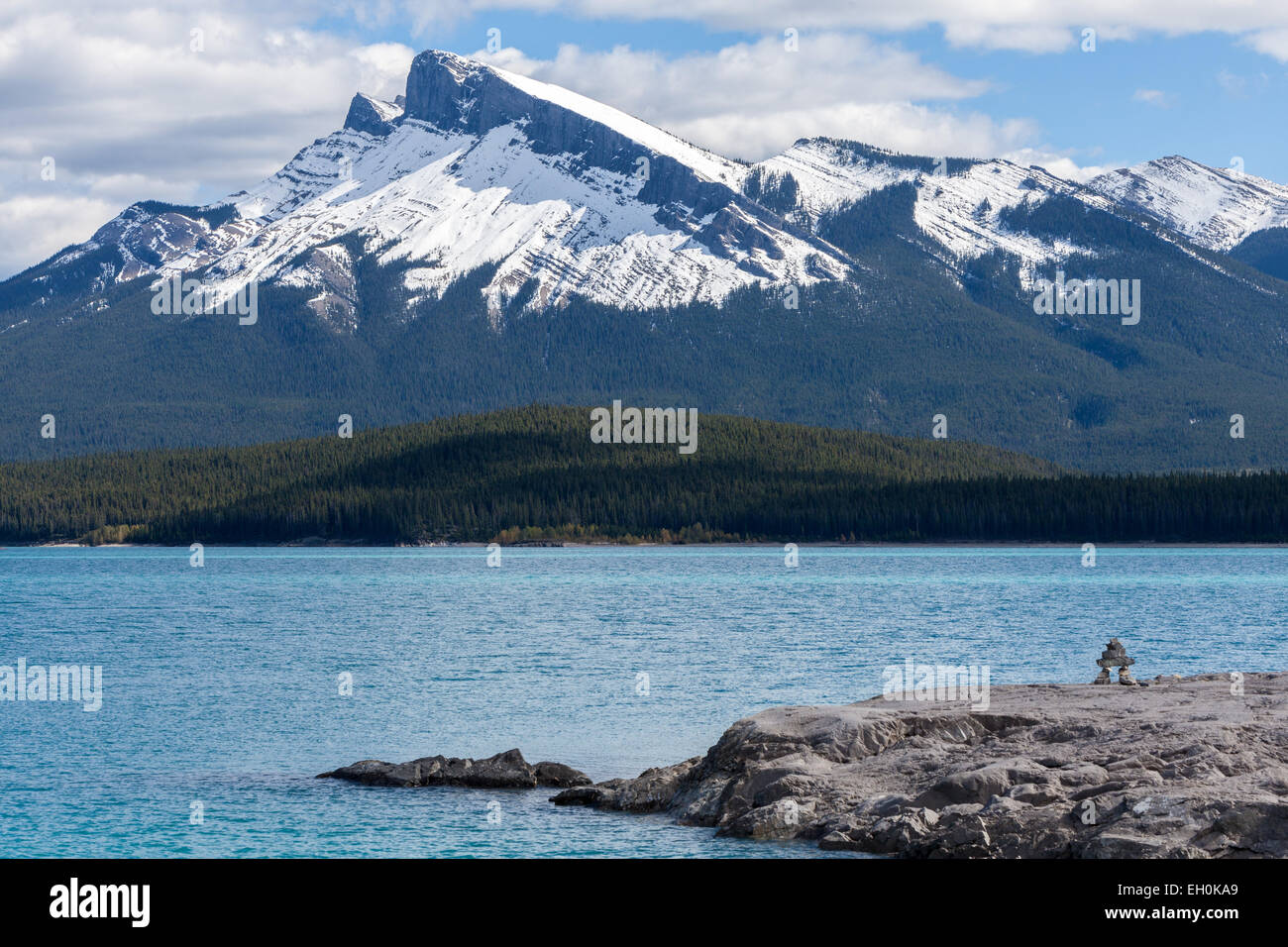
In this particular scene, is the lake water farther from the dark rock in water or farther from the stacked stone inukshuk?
the stacked stone inukshuk

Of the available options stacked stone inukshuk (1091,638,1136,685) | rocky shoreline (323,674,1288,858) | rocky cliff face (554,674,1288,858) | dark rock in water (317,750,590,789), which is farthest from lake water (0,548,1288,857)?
stacked stone inukshuk (1091,638,1136,685)

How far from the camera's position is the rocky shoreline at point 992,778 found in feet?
86.5

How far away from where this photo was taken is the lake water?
33188 mm

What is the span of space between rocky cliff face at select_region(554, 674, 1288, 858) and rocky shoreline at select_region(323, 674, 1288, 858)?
0.04 meters

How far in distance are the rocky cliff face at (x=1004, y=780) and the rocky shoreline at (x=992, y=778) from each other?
0.04m

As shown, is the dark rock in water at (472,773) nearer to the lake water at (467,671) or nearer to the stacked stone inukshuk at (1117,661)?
the lake water at (467,671)

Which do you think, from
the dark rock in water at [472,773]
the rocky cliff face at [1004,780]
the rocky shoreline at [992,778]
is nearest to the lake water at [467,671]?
the dark rock in water at [472,773]

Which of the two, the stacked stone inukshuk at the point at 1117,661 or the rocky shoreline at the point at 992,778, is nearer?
the rocky shoreline at the point at 992,778
